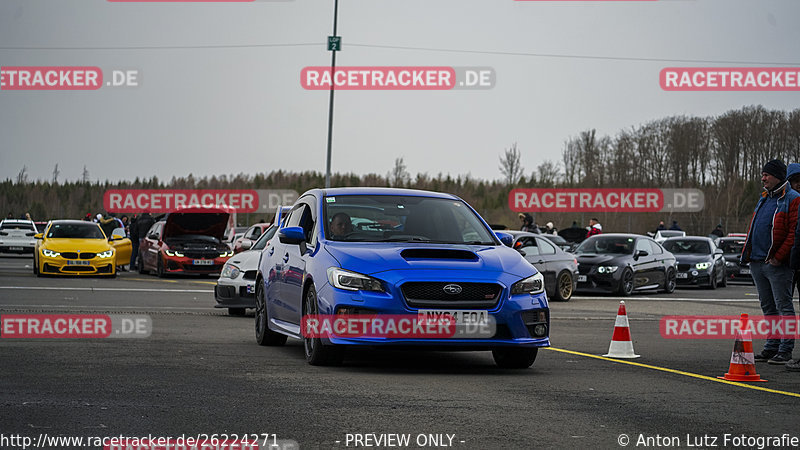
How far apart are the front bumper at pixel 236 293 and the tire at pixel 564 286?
9.20 meters

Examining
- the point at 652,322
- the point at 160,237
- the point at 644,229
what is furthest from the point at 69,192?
the point at 652,322

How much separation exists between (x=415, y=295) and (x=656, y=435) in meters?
3.25

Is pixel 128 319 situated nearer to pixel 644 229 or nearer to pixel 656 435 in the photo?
pixel 656 435

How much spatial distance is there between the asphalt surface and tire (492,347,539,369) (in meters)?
0.14

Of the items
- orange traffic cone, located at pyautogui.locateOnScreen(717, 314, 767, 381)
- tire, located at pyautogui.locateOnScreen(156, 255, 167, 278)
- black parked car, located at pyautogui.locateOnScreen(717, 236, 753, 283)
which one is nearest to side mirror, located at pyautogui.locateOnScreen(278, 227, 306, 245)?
orange traffic cone, located at pyautogui.locateOnScreen(717, 314, 767, 381)

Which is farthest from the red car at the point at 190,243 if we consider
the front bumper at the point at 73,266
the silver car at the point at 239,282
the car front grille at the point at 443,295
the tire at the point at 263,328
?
the car front grille at the point at 443,295

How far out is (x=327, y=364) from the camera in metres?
10.4

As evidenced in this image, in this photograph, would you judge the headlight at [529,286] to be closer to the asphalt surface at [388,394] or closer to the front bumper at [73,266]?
the asphalt surface at [388,394]

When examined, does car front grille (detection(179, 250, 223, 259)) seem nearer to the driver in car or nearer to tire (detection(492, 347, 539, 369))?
the driver in car

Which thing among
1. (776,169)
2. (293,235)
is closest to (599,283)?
(776,169)

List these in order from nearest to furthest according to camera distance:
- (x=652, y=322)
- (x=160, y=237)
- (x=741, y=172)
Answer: (x=652, y=322) → (x=160, y=237) → (x=741, y=172)

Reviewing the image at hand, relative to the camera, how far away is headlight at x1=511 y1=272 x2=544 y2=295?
10086 millimetres

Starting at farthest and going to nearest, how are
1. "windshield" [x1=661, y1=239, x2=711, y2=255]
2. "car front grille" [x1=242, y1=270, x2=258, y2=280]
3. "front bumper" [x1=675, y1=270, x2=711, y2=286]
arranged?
"windshield" [x1=661, y1=239, x2=711, y2=255]
"front bumper" [x1=675, y1=270, x2=711, y2=286]
"car front grille" [x1=242, y1=270, x2=258, y2=280]

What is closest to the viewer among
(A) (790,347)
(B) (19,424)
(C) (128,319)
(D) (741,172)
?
(B) (19,424)
